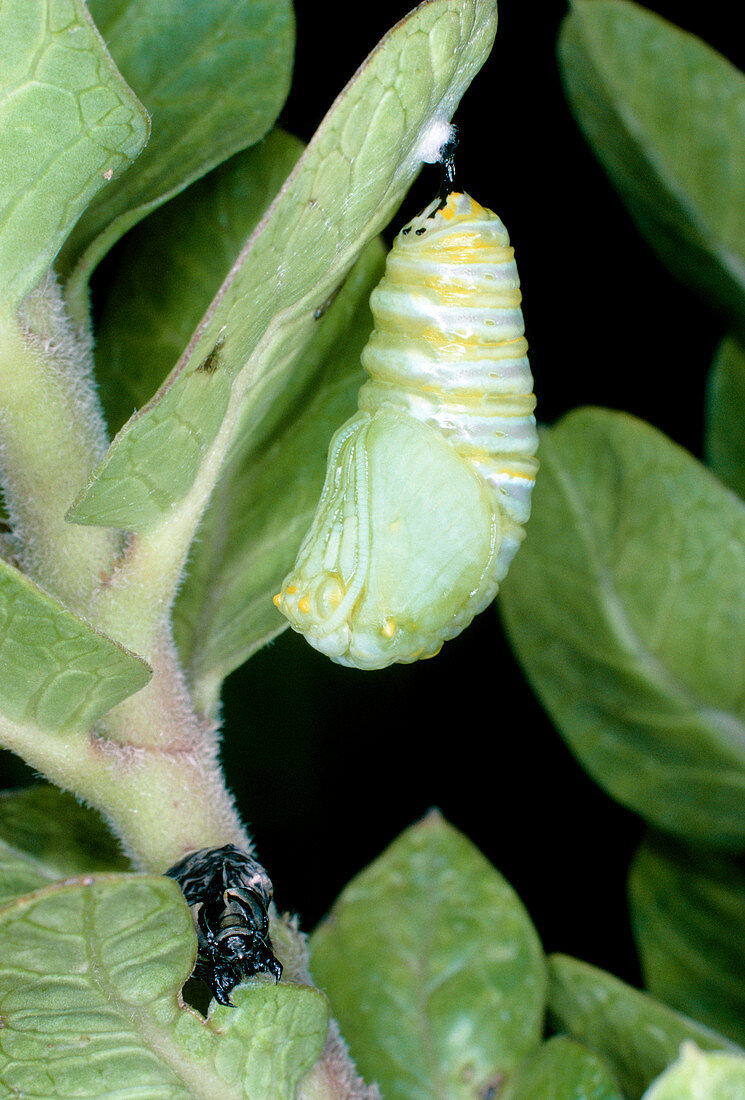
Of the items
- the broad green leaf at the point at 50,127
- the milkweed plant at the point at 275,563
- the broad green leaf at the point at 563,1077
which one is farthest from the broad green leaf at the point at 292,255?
the broad green leaf at the point at 563,1077

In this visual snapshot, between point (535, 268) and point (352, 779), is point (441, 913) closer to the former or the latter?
point (352, 779)

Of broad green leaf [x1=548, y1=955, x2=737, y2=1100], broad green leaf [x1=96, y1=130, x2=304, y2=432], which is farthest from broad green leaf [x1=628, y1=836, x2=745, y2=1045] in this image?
broad green leaf [x1=96, y1=130, x2=304, y2=432]

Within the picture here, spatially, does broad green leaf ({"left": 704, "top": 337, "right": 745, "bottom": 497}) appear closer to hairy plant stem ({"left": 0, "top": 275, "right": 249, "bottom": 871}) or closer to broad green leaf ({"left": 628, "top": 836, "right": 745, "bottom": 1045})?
broad green leaf ({"left": 628, "top": 836, "right": 745, "bottom": 1045})

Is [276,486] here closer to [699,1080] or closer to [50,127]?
[50,127]

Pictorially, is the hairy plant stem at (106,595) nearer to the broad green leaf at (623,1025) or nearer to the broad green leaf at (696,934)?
the broad green leaf at (623,1025)

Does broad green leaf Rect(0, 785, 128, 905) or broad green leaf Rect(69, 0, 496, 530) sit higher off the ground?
broad green leaf Rect(69, 0, 496, 530)

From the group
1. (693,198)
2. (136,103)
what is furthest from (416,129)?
(693,198)
